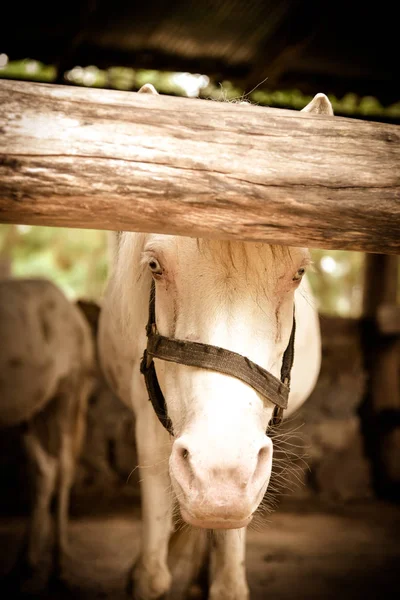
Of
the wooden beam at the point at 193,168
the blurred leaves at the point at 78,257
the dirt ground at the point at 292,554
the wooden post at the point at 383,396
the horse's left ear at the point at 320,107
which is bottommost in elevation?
the dirt ground at the point at 292,554

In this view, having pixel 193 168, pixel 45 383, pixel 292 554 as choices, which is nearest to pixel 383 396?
pixel 292 554

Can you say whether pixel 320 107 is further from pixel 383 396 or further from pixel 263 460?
pixel 383 396

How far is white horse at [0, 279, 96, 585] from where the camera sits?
14.2 ft

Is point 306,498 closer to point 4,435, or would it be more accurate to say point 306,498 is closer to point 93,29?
point 4,435

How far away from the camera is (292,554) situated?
4.54m

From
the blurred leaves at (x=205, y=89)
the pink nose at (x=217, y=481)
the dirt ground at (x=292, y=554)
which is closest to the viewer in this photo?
the pink nose at (x=217, y=481)

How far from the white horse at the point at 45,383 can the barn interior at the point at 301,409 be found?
327mm

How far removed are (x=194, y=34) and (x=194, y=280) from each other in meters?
3.63

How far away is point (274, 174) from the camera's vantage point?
1.64 meters

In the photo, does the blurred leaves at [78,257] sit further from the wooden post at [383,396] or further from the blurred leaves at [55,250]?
the wooden post at [383,396]

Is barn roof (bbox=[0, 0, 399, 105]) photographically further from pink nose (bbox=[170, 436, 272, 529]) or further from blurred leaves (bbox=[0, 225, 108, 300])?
blurred leaves (bbox=[0, 225, 108, 300])

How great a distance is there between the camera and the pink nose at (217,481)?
1.53 m

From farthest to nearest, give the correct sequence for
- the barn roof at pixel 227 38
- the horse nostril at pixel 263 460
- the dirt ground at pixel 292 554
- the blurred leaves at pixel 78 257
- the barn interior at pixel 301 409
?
the blurred leaves at pixel 78 257
the barn roof at pixel 227 38
the barn interior at pixel 301 409
the dirt ground at pixel 292 554
the horse nostril at pixel 263 460

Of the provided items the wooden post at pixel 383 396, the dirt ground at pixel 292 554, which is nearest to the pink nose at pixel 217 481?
the dirt ground at pixel 292 554
